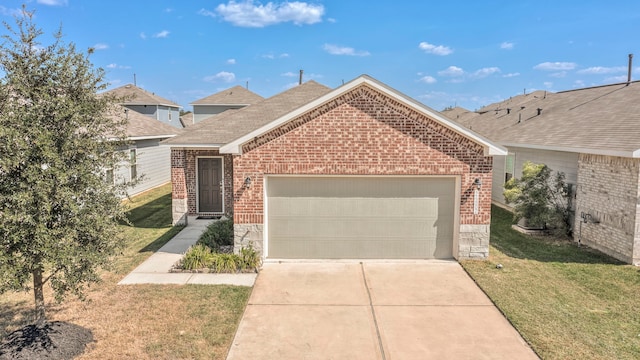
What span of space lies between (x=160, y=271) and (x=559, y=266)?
9646 mm

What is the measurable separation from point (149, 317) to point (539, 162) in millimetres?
13766

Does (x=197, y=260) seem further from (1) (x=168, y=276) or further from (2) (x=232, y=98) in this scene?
(2) (x=232, y=98)

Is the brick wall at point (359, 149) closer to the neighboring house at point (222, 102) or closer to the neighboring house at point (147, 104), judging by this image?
the neighboring house at point (147, 104)

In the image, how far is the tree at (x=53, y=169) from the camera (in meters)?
5.51

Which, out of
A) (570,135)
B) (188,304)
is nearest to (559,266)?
(570,135)

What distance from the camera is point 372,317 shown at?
7707 mm

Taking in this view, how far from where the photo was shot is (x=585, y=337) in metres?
6.89

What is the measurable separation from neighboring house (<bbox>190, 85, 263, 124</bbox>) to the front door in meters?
21.8

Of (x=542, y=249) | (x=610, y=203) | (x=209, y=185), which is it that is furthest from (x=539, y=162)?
(x=209, y=185)

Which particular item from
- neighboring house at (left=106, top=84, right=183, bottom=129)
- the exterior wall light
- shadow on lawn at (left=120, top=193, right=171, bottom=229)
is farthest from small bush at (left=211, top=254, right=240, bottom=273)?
neighboring house at (left=106, top=84, right=183, bottom=129)

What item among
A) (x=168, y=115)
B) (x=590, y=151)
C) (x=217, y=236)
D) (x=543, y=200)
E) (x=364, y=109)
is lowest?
(x=217, y=236)

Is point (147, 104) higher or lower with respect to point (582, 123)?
higher

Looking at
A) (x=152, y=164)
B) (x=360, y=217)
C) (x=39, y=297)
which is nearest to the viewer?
(x=39, y=297)

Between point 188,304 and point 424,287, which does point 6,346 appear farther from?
point 424,287
